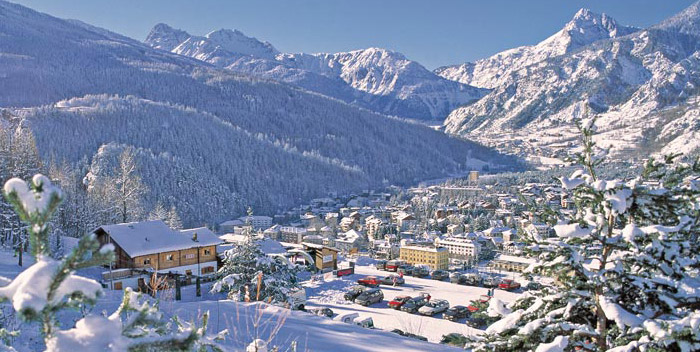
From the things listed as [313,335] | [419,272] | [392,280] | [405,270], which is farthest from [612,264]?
[405,270]

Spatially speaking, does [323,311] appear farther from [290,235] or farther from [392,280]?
[290,235]

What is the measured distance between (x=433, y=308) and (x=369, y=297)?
3172 millimetres

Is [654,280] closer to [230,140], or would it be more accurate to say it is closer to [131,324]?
[131,324]

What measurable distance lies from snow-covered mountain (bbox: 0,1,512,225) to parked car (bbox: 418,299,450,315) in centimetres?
4503

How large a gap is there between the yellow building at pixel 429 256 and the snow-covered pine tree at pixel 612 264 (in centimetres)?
3987

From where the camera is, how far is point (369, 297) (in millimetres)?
23500

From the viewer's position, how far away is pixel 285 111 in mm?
175750

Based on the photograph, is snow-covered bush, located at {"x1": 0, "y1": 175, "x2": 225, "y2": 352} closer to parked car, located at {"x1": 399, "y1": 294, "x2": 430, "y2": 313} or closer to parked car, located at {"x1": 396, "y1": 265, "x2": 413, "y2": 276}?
parked car, located at {"x1": 399, "y1": 294, "x2": 430, "y2": 313}

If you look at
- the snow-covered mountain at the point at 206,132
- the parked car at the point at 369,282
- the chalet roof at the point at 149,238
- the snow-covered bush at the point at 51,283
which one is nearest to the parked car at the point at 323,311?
the chalet roof at the point at 149,238

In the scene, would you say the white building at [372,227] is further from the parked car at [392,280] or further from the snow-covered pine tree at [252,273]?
the snow-covered pine tree at [252,273]

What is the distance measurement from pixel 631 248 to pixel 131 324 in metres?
4.62

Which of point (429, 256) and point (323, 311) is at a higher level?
point (323, 311)

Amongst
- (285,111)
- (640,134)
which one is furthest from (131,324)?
(640,134)

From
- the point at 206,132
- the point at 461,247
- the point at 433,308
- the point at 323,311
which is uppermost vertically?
the point at 206,132
